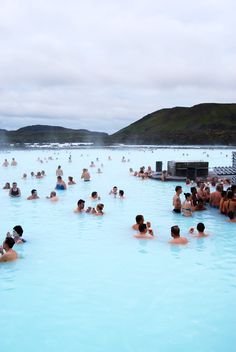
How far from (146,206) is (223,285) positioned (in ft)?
26.6

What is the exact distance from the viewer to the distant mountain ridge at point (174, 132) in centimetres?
10562

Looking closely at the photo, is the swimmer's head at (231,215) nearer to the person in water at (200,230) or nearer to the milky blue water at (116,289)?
the milky blue water at (116,289)

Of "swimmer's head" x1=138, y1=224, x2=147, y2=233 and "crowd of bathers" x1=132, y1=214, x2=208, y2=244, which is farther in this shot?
"swimmer's head" x1=138, y1=224, x2=147, y2=233

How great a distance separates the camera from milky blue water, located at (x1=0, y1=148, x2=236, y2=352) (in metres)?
5.28

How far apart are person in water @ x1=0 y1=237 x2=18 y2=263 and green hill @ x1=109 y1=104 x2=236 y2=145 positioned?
307 ft

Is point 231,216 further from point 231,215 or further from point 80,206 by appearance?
point 80,206

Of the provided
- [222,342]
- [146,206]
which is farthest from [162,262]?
[146,206]

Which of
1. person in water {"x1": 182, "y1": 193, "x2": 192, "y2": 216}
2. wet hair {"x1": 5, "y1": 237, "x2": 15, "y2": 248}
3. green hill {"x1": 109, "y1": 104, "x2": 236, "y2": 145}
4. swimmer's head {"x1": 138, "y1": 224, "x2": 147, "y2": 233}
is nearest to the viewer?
wet hair {"x1": 5, "y1": 237, "x2": 15, "y2": 248}

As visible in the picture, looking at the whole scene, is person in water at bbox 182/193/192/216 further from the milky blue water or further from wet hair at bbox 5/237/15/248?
wet hair at bbox 5/237/15/248

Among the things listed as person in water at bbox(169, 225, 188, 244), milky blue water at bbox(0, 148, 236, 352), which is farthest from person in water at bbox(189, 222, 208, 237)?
person in water at bbox(169, 225, 188, 244)

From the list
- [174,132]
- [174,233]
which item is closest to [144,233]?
[174,233]

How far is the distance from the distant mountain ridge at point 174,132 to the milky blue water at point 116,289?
8969 centimetres

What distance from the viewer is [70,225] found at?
38.7 feet

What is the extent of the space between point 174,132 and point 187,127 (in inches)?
1207
